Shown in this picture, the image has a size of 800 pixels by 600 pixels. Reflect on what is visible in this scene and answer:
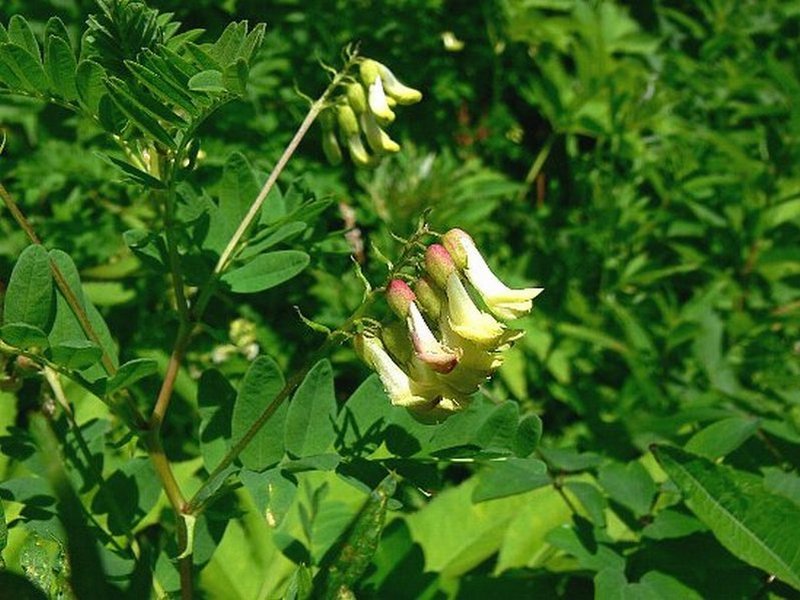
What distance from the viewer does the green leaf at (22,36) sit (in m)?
0.93

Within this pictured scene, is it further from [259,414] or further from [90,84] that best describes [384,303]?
[90,84]

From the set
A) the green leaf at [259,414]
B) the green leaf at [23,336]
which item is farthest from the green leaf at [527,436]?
the green leaf at [23,336]

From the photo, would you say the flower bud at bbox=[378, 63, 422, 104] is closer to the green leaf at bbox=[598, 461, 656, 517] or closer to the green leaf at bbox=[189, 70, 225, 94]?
the green leaf at bbox=[189, 70, 225, 94]

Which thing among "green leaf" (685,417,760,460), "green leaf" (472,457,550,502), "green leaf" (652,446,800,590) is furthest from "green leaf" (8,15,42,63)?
"green leaf" (685,417,760,460)

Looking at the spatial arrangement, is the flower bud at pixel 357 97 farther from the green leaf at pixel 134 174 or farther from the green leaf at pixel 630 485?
the green leaf at pixel 630 485

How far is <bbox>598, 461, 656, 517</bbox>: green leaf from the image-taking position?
1284 millimetres

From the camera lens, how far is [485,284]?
93 cm

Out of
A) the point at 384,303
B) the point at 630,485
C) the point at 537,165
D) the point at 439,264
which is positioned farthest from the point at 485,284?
the point at 537,165

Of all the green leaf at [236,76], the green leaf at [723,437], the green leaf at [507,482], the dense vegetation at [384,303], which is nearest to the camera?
the green leaf at [236,76]

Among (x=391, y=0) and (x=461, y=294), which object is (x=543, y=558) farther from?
(x=391, y=0)

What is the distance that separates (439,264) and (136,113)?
0.98ft

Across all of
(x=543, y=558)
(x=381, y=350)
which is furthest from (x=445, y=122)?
(x=381, y=350)

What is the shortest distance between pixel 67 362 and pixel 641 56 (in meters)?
2.19

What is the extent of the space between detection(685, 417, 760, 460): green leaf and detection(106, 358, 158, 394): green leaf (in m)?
0.74
